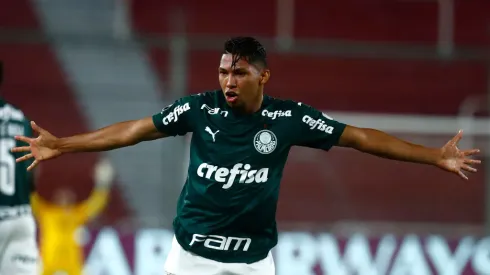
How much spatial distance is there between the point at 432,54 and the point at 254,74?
21.1 feet

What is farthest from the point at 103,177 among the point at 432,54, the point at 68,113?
the point at 432,54

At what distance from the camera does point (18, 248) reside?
681 cm

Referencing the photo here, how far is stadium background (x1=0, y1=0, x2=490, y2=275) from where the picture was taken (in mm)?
9742

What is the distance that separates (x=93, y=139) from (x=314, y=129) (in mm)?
1149

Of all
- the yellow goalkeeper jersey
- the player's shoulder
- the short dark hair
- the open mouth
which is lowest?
the yellow goalkeeper jersey

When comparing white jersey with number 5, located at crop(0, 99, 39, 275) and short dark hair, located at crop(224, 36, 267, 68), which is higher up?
short dark hair, located at crop(224, 36, 267, 68)

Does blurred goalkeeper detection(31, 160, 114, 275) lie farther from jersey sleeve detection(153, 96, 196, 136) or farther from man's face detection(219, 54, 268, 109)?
man's face detection(219, 54, 268, 109)

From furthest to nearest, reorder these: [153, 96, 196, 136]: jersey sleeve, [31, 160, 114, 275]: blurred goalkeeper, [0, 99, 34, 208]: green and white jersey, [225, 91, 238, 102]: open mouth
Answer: [31, 160, 114, 275]: blurred goalkeeper
[0, 99, 34, 208]: green and white jersey
[153, 96, 196, 136]: jersey sleeve
[225, 91, 238, 102]: open mouth

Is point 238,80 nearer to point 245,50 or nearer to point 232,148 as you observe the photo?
point 245,50

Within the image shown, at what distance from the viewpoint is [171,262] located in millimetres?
5203

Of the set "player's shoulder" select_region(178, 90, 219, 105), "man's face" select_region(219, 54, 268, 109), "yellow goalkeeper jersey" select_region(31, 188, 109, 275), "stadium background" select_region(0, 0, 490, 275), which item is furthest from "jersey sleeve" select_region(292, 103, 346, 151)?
"yellow goalkeeper jersey" select_region(31, 188, 109, 275)

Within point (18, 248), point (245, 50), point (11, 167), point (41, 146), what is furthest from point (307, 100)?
point (41, 146)

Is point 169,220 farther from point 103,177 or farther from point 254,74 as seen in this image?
point 254,74

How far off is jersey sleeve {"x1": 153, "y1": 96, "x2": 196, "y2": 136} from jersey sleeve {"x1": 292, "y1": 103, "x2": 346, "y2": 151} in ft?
1.80
